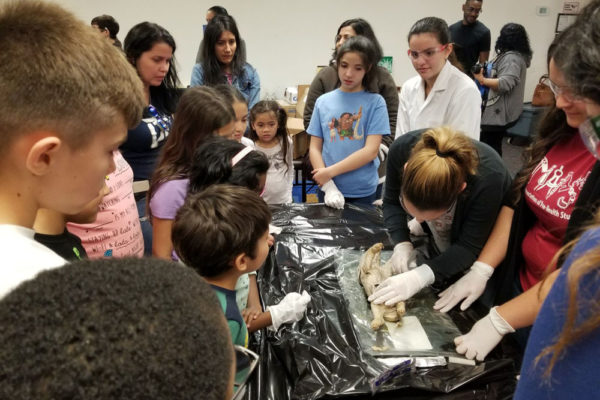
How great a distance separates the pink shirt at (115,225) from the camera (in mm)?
1267

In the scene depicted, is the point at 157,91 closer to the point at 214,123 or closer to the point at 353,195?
the point at 214,123

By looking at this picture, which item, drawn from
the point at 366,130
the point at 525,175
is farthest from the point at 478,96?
the point at 525,175

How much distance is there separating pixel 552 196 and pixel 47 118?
1.22 meters

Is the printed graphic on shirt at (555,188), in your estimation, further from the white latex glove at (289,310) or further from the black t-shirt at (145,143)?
the black t-shirt at (145,143)

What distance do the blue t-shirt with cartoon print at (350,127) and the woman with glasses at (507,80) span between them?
205 cm

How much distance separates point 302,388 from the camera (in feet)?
3.17

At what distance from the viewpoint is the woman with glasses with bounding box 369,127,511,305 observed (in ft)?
3.93

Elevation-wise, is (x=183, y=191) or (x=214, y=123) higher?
(x=214, y=123)

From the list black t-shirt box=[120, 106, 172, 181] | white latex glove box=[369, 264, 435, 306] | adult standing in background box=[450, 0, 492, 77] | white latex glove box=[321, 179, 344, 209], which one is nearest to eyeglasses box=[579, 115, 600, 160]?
white latex glove box=[369, 264, 435, 306]

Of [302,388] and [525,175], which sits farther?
[525,175]

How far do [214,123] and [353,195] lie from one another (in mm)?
975

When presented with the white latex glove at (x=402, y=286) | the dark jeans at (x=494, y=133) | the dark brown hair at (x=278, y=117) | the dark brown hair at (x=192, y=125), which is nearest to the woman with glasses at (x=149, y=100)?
the dark brown hair at (x=192, y=125)

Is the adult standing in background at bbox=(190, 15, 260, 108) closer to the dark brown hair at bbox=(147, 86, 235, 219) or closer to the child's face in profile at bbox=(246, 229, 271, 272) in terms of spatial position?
the dark brown hair at bbox=(147, 86, 235, 219)

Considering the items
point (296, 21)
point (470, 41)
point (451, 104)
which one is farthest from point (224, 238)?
point (296, 21)
